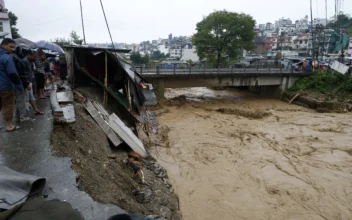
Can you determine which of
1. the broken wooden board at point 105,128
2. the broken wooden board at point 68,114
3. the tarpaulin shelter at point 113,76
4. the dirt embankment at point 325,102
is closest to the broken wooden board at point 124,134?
the broken wooden board at point 105,128

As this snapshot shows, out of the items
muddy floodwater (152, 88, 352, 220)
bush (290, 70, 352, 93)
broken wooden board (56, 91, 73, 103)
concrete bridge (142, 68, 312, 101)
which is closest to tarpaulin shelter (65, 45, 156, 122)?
broken wooden board (56, 91, 73, 103)

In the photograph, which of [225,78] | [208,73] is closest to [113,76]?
[208,73]

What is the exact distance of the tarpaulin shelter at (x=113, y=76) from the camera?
853 cm

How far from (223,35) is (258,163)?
23.9 m

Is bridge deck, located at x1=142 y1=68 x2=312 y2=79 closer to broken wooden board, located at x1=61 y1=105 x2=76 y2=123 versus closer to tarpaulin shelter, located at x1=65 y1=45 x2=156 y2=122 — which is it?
tarpaulin shelter, located at x1=65 y1=45 x2=156 y2=122

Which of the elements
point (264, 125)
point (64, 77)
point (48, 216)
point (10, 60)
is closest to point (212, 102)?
point (264, 125)

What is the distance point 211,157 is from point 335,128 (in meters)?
9.25

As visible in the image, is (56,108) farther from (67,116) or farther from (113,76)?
(113,76)

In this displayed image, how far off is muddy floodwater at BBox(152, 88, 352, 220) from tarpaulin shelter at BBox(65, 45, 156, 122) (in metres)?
2.37

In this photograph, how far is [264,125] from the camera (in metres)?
14.5

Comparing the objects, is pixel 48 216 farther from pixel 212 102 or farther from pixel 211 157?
pixel 212 102

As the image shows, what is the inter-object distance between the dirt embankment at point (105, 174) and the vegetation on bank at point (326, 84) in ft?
65.6

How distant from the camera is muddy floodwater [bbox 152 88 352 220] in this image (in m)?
6.32

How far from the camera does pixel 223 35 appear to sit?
29672 mm
